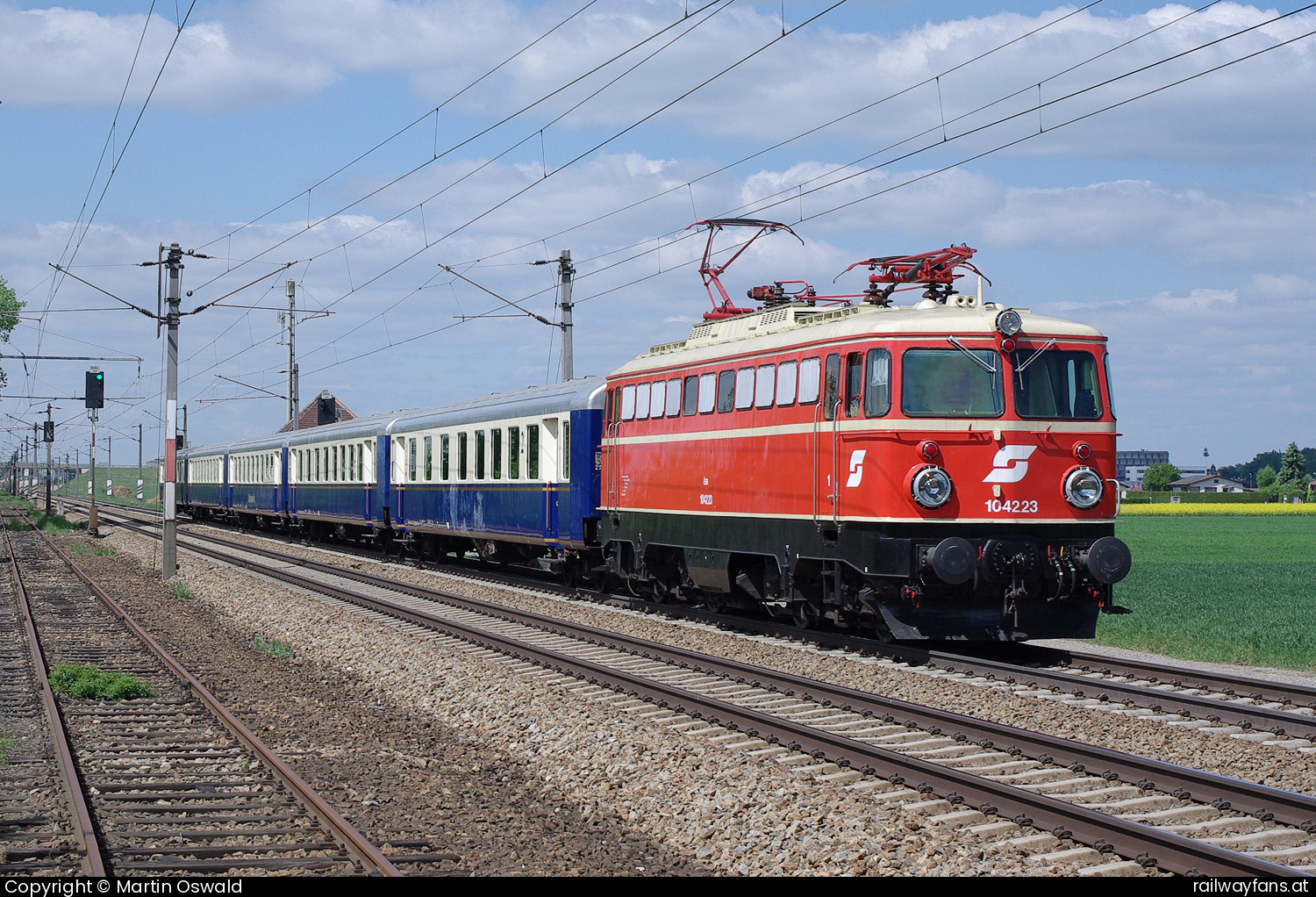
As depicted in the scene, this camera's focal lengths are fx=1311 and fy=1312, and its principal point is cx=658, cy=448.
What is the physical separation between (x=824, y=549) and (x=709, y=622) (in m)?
4.03

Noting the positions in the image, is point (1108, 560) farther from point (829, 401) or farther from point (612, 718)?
point (612, 718)

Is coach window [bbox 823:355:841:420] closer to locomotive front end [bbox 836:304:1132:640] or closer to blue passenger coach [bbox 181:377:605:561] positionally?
locomotive front end [bbox 836:304:1132:640]

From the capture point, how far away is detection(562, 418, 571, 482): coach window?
22.3 metres

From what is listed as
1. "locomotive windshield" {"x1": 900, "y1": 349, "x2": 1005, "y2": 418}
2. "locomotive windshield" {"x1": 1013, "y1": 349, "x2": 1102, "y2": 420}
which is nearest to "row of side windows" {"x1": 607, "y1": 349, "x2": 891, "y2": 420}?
"locomotive windshield" {"x1": 900, "y1": 349, "x2": 1005, "y2": 418}

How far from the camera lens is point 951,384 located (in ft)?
45.1

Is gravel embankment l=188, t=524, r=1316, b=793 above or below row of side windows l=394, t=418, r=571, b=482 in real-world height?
below

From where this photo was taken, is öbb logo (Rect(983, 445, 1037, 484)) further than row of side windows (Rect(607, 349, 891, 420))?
No

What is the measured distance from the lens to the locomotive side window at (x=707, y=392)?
17.2m

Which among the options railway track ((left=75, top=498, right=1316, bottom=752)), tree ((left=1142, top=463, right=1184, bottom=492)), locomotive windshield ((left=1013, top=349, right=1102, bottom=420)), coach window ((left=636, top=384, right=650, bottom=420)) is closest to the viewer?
railway track ((left=75, top=498, right=1316, bottom=752))

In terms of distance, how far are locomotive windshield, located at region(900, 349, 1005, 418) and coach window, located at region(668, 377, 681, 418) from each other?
16.9 feet

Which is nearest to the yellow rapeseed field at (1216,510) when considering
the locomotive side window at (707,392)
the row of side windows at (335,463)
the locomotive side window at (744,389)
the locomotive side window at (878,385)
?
the row of side windows at (335,463)

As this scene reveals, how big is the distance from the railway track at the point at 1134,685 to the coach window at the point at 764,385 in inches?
113

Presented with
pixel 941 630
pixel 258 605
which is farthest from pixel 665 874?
pixel 258 605

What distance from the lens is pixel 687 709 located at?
446 inches
